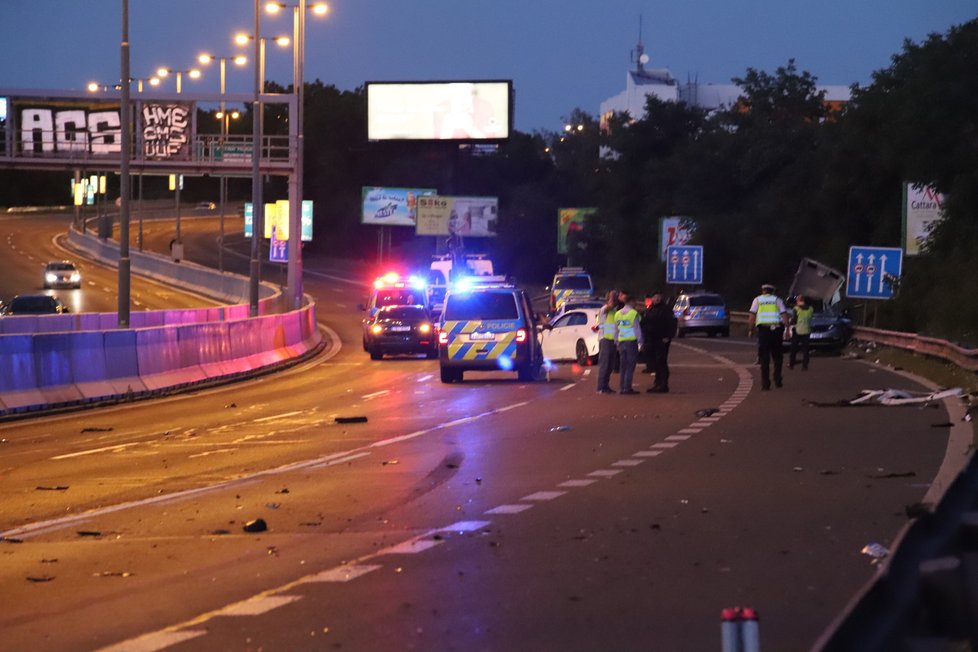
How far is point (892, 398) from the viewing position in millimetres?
22906

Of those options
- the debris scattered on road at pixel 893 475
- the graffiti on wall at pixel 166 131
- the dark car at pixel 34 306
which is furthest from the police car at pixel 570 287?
the debris scattered on road at pixel 893 475

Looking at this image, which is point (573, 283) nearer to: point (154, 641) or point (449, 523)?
point (449, 523)

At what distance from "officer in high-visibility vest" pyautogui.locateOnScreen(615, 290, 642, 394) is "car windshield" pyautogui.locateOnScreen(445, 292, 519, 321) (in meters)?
4.12

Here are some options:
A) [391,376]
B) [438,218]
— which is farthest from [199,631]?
[438,218]

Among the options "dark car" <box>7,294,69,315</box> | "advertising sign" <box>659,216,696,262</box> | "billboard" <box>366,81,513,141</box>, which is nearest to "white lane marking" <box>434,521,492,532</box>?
"dark car" <box>7,294,69,315</box>

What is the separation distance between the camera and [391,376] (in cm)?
3341

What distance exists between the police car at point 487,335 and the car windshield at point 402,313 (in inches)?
457

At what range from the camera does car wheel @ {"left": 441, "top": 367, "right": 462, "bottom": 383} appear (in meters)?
29.9

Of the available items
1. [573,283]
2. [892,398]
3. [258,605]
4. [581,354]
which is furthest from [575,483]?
[573,283]

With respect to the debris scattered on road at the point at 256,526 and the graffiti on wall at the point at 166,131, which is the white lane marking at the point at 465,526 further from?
the graffiti on wall at the point at 166,131

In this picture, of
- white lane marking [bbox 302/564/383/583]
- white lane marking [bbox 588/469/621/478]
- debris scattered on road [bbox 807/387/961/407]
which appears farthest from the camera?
debris scattered on road [bbox 807/387/961/407]

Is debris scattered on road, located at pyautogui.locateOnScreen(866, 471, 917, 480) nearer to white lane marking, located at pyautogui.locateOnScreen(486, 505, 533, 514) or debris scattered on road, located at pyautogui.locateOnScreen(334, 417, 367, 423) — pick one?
white lane marking, located at pyautogui.locateOnScreen(486, 505, 533, 514)

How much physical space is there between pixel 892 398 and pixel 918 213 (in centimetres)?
2757

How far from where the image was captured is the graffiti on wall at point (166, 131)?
177 feet
